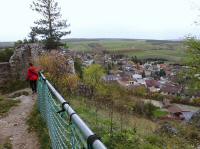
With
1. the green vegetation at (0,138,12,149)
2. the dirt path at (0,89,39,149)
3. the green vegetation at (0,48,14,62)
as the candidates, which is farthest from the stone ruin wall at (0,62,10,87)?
the green vegetation at (0,138,12,149)

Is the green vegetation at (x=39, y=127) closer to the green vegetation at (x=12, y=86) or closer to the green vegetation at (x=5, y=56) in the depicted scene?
the green vegetation at (x=12, y=86)

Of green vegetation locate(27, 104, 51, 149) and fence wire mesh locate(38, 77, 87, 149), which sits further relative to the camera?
green vegetation locate(27, 104, 51, 149)

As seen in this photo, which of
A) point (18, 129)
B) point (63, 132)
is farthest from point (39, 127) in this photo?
point (63, 132)

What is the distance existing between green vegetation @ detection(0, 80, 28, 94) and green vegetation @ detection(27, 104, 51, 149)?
906cm

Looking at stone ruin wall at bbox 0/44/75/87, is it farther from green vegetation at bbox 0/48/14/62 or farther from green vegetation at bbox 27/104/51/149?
green vegetation at bbox 27/104/51/149

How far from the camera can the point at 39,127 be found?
9.08m

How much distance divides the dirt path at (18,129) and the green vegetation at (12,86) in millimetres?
7059

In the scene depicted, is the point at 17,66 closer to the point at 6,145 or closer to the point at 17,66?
the point at 17,66

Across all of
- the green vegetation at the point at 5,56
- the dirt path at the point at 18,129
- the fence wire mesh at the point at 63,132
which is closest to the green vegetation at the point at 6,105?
the dirt path at the point at 18,129

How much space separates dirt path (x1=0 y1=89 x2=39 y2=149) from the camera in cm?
806

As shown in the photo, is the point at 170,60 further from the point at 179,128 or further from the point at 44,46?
the point at 179,128

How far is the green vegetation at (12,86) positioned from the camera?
2005 centimetres

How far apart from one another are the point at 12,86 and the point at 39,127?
38.5 feet

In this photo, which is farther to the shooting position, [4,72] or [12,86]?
[4,72]
